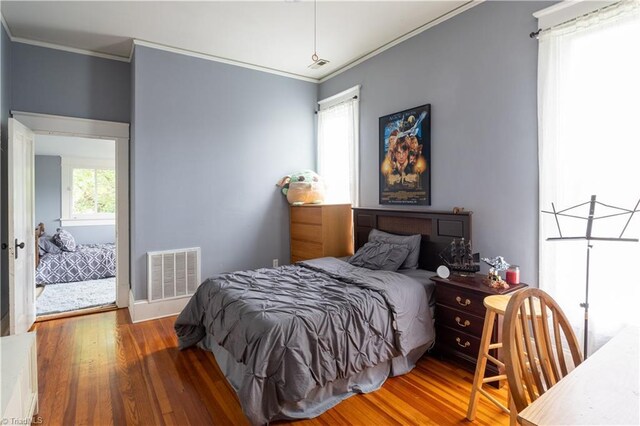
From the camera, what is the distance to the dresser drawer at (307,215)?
4.12m

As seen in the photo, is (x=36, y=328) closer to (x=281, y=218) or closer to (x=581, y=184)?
(x=281, y=218)

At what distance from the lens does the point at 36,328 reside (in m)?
3.51

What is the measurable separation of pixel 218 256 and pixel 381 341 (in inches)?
100.0

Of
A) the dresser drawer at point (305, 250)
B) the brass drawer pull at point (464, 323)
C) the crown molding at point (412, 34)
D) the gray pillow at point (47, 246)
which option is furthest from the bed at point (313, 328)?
the gray pillow at point (47, 246)

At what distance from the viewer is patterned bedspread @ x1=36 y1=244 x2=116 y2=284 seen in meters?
5.26

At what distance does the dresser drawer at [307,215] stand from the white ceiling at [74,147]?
370 centimetres

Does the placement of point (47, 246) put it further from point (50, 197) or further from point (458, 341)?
point (458, 341)

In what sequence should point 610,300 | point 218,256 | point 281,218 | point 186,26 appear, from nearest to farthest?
point 610,300, point 186,26, point 218,256, point 281,218

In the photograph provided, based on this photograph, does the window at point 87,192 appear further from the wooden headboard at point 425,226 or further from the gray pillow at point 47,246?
the wooden headboard at point 425,226

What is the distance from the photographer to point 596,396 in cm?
93

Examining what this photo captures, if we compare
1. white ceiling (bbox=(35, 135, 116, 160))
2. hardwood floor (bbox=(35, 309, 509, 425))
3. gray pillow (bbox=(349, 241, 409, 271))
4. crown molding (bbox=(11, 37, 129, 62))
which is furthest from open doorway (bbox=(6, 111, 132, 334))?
gray pillow (bbox=(349, 241, 409, 271))

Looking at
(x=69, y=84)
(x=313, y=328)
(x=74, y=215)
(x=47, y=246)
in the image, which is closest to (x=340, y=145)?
(x=313, y=328)

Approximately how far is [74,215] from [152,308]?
4.75m

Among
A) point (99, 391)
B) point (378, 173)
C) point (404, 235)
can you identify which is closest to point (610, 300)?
point (404, 235)
